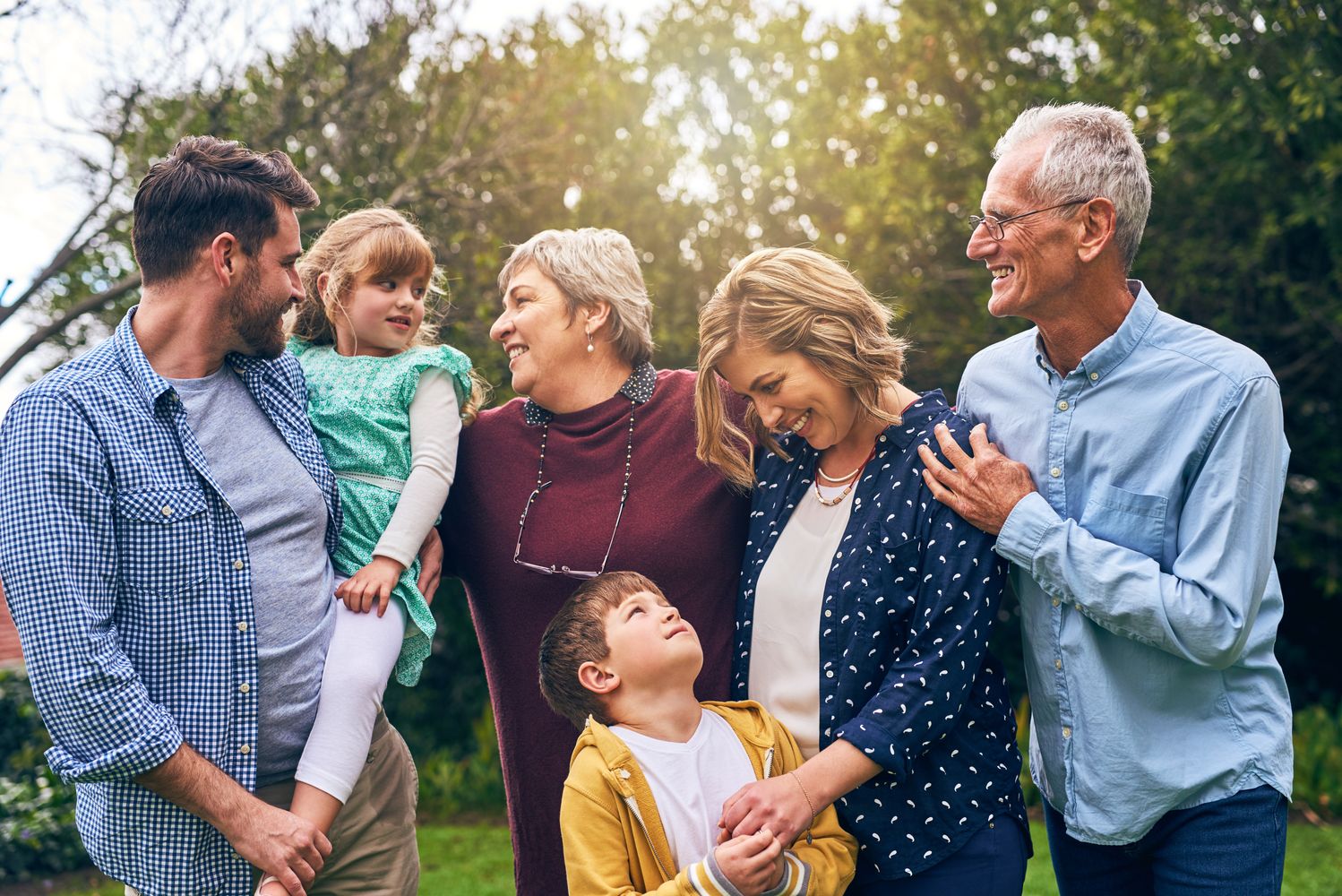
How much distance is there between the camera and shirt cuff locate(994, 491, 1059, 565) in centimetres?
229

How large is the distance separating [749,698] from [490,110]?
6.83m

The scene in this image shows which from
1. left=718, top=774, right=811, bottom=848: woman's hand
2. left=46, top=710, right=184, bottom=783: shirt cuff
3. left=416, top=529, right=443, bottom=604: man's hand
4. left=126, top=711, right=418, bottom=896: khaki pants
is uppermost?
left=416, top=529, right=443, bottom=604: man's hand

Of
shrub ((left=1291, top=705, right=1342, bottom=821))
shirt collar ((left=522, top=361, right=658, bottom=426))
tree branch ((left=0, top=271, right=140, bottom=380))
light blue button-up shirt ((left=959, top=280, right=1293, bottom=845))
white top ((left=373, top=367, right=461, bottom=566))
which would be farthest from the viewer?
shrub ((left=1291, top=705, right=1342, bottom=821))

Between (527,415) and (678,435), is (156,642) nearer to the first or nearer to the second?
(527,415)

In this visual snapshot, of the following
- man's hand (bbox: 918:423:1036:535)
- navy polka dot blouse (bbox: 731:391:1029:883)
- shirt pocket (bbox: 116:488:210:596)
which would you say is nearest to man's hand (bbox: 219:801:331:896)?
shirt pocket (bbox: 116:488:210:596)

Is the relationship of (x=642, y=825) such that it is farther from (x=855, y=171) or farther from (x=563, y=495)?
(x=855, y=171)

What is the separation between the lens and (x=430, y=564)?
114 inches

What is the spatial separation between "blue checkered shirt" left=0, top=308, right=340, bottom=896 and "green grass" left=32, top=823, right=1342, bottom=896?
3.99 metres

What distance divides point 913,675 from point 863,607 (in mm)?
171

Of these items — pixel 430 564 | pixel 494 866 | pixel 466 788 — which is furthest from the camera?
pixel 466 788

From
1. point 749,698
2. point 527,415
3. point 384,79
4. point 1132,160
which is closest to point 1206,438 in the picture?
point 1132,160

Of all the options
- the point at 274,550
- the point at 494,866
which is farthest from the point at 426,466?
the point at 494,866

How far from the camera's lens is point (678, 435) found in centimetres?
291

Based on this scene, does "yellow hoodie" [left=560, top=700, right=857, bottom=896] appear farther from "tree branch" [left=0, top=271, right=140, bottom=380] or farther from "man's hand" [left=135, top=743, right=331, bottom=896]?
"tree branch" [left=0, top=271, right=140, bottom=380]
